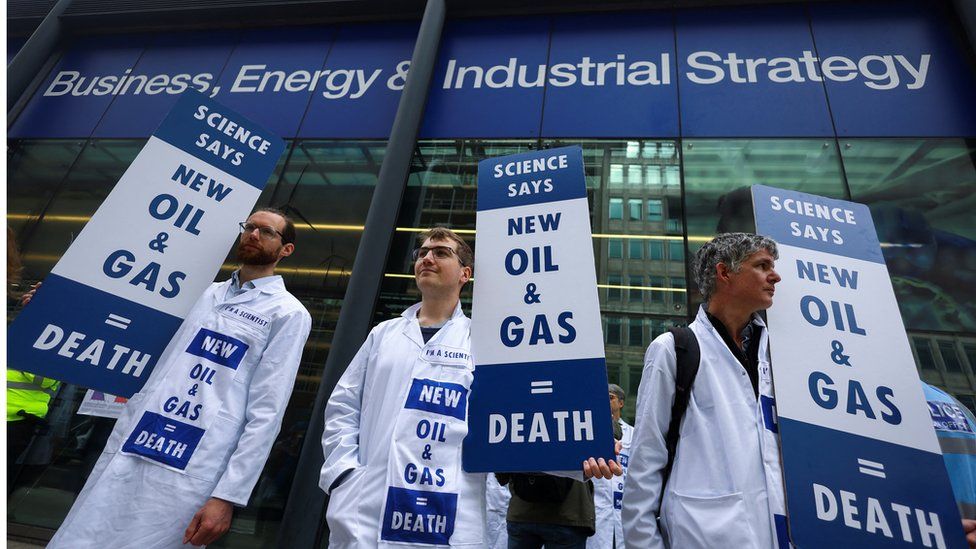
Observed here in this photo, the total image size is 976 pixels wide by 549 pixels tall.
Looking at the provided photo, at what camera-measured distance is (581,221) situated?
201cm

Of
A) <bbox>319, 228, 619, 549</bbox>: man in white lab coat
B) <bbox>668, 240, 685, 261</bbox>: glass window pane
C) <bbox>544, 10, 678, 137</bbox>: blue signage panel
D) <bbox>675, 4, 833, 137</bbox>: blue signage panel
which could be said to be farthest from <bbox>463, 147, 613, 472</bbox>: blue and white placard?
<bbox>675, 4, 833, 137</bbox>: blue signage panel

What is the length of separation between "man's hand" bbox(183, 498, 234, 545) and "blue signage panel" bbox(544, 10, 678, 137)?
458 cm

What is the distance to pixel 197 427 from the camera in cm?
201

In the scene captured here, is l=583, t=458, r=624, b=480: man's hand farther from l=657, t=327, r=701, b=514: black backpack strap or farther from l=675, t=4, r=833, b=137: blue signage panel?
l=675, t=4, r=833, b=137: blue signage panel

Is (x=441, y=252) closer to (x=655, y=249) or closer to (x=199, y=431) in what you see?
(x=199, y=431)

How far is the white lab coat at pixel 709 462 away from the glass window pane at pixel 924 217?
3501mm

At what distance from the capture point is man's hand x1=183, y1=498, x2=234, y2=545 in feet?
5.95

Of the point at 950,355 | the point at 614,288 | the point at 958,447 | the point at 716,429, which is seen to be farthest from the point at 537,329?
the point at 950,355

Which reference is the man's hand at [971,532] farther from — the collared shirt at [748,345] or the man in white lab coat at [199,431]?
Result: the man in white lab coat at [199,431]

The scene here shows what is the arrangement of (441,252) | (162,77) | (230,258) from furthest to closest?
1. (162,77)
2. (230,258)
3. (441,252)

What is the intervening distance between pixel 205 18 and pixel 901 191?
9.13 m

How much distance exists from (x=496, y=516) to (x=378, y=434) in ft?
7.16

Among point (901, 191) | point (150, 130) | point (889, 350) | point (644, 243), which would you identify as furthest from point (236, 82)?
point (901, 191)

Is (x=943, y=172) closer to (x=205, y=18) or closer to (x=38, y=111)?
(x=205, y=18)
